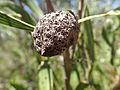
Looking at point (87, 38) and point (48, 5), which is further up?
point (48, 5)

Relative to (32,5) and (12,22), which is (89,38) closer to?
(32,5)

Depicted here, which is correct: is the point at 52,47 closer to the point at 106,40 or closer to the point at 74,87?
the point at 74,87

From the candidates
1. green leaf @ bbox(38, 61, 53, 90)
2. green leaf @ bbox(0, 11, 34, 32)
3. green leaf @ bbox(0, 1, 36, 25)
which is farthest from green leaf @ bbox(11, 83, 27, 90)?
green leaf @ bbox(0, 11, 34, 32)

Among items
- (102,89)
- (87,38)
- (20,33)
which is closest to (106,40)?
(102,89)

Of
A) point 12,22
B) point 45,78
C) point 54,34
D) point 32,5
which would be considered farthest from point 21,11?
point 54,34

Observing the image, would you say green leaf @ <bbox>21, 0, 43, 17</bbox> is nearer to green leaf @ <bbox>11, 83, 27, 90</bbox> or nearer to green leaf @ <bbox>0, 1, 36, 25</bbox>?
green leaf @ <bbox>0, 1, 36, 25</bbox>

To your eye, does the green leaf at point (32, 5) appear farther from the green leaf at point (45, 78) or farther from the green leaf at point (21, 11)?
the green leaf at point (45, 78)

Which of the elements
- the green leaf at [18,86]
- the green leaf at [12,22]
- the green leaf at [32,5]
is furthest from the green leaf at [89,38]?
the green leaf at [12,22]
